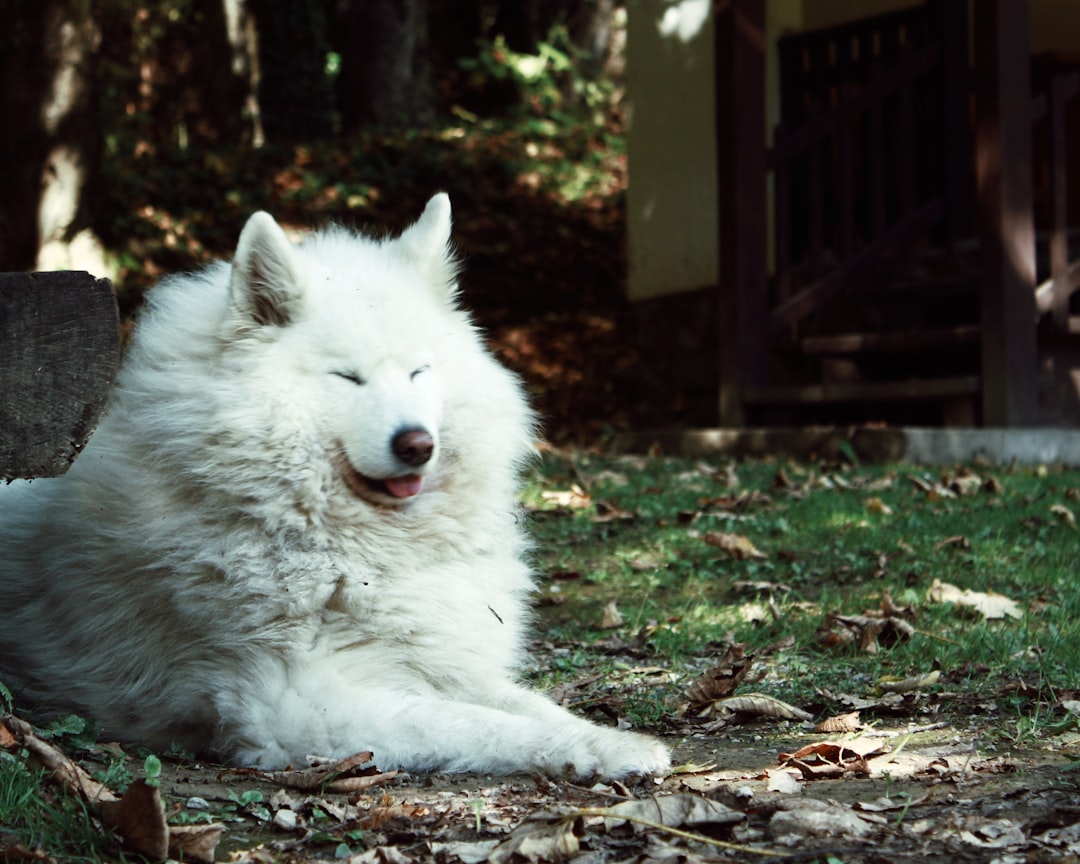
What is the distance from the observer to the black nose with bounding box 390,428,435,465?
3051 millimetres

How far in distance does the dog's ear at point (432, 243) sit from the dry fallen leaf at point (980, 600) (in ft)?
7.03

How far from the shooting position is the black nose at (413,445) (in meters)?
3.05

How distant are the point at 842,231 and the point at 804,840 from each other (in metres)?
7.31

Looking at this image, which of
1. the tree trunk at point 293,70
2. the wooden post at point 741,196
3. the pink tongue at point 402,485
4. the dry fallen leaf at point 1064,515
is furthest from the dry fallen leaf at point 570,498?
the tree trunk at point 293,70

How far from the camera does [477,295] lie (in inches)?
564

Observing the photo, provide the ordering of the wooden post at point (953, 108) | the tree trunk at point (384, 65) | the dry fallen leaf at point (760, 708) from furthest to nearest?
1. the tree trunk at point (384, 65)
2. the wooden post at point (953, 108)
3. the dry fallen leaf at point (760, 708)

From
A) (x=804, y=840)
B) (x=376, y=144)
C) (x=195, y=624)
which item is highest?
(x=376, y=144)

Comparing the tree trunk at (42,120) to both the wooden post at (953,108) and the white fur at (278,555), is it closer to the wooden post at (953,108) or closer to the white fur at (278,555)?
the wooden post at (953,108)

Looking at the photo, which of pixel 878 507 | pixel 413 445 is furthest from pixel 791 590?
pixel 413 445

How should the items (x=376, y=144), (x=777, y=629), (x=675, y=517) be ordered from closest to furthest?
(x=777, y=629) → (x=675, y=517) → (x=376, y=144)

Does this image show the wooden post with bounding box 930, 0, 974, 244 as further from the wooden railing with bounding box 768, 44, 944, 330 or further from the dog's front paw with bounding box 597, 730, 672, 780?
the dog's front paw with bounding box 597, 730, 672, 780

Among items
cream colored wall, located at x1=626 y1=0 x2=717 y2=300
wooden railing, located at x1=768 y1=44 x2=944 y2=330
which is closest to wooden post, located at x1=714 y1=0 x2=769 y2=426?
wooden railing, located at x1=768 y1=44 x2=944 y2=330

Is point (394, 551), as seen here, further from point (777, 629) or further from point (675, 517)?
point (675, 517)

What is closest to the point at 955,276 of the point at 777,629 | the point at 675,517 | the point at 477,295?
the point at 675,517
